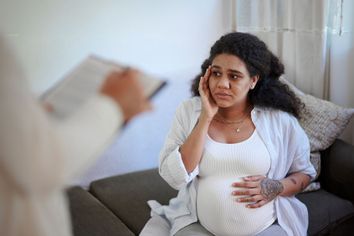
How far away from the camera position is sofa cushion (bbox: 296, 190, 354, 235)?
1.68m

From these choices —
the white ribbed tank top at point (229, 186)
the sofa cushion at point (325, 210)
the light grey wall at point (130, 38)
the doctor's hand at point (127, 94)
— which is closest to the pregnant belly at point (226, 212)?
the white ribbed tank top at point (229, 186)

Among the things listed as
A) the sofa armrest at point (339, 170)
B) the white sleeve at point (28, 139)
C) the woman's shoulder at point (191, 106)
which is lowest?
the sofa armrest at point (339, 170)

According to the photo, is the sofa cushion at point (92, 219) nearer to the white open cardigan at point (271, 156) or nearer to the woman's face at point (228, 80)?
the white open cardigan at point (271, 156)

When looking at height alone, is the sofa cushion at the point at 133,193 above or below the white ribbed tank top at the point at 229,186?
below

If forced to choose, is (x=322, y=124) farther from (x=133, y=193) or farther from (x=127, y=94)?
(x=127, y=94)

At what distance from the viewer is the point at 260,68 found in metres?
1.53

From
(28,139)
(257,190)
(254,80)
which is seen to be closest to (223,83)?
(254,80)

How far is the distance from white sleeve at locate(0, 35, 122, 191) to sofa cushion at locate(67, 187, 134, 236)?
1019 mm

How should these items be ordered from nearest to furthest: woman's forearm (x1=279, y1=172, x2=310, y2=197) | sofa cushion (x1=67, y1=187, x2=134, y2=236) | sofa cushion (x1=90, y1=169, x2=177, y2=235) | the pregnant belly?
the pregnant belly, woman's forearm (x1=279, y1=172, x2=310, y2=197), sofa cushion (x1=67, y1=187, x2=134, y2=236), sofa cushion (x1=90, y1=169, x2=177, y2=235)

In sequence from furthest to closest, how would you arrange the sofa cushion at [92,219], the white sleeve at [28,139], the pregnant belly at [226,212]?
1. the sofa cushion at [92,219]
2. the pregnant belly at [226,212]
3. the white sleeve at [28,139]

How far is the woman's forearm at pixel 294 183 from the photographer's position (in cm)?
152

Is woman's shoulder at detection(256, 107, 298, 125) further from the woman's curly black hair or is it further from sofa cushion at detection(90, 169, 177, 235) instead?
sofa cushion at detection(90, 169, 177, 235)

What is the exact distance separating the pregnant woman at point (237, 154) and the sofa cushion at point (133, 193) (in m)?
0.17

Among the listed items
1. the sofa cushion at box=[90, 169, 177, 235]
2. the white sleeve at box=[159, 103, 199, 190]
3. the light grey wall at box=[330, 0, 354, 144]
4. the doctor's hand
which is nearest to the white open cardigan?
the white sleeve at box=[159, 103, 199, 190]
